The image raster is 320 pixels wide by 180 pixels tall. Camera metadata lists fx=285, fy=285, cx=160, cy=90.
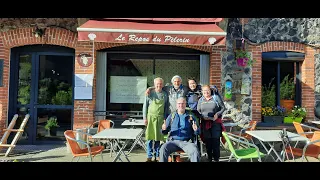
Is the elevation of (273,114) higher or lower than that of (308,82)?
lower

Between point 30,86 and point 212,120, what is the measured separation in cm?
508

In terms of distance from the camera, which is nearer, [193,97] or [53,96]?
[193,97]

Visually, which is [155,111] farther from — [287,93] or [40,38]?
[287,93]

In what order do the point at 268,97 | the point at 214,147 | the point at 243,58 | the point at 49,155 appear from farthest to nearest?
the point at 268,97 → the point at 243,58 → the point at 49,155 → the point at 214,147

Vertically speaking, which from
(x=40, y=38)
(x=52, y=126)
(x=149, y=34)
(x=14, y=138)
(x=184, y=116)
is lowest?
(x=14, y=138)

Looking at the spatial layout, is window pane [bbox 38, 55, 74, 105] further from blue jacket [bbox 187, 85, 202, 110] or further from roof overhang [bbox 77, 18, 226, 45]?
blue jacket [bbox 187, 85, 202, 110]

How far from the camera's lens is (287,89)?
317 inches

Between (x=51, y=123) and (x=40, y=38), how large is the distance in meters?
2.27

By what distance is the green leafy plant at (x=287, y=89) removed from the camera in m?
8.05

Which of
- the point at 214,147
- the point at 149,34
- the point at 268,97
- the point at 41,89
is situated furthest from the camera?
the point at 268,97

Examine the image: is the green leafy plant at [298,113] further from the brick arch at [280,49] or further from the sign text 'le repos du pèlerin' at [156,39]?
the sign text 'le repos du pèlerin' at [156,39]

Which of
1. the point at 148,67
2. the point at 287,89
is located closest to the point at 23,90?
the point at 148,67

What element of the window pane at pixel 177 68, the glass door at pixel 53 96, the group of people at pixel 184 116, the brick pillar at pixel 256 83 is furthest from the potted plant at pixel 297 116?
the glass door at pixel 53 96
